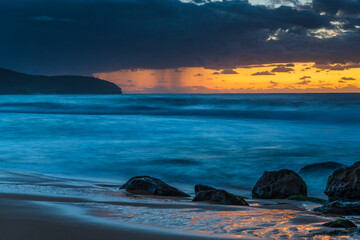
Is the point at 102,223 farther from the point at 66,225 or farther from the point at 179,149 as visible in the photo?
the point at 179,149

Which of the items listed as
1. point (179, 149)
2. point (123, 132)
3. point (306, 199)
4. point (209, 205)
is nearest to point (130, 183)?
point (209, 205)

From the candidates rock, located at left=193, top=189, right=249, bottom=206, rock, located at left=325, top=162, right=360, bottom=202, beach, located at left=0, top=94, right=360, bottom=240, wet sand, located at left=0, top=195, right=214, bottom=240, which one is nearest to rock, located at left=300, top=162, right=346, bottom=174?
beach, located at left=0, top=94, right=360, bottom=240

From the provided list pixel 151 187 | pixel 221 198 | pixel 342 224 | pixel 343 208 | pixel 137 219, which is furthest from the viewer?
pixel 151 187

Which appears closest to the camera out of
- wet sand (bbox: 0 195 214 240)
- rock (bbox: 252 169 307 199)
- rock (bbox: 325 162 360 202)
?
wet sand (bbox: 0 195 214 240)

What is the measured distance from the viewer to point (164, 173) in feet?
29.8

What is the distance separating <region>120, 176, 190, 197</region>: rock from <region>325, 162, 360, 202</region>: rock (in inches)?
80.1

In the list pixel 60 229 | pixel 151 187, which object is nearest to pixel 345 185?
pixel 151 187

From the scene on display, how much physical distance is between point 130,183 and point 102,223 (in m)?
2.57

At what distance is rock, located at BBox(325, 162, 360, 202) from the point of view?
5.25 m

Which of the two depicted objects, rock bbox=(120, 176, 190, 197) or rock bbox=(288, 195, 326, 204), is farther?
rock bbox=(120, 176, 190, 197)

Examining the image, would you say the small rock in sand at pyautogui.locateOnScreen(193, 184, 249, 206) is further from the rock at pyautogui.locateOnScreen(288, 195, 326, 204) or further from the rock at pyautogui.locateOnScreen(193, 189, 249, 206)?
the rock at pyautogui.locateOnScreen(288, 195, 326, 204)

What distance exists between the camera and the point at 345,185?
210 inches

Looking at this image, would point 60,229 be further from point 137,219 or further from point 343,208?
point 343,208

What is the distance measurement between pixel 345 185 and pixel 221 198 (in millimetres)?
1786
